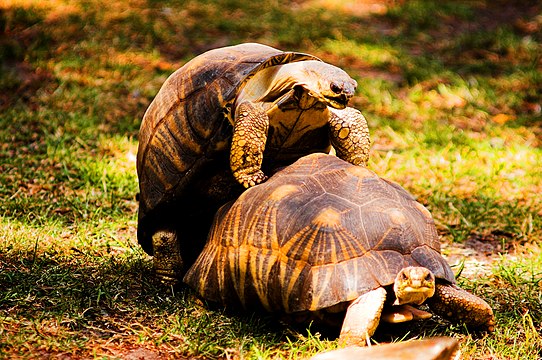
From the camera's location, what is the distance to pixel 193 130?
3490 mm

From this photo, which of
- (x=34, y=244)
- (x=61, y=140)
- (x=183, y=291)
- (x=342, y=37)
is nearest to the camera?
(x=183, y=291)

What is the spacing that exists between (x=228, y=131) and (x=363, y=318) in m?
1.13

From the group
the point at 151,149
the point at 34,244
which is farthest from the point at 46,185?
the point at 151,149

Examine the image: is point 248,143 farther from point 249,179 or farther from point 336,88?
point 336,88

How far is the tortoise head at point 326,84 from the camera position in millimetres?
3264

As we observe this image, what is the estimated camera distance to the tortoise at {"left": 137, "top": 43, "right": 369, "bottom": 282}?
3.31m

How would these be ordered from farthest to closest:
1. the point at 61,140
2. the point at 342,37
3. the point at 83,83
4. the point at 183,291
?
1. the point at 342,37
2. the point at 83,83
3. the point at 61,140
4. the point at 183,291

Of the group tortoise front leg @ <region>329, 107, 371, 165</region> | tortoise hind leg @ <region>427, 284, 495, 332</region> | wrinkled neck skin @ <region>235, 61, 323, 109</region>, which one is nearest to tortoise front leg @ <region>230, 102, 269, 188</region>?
wrinkled neck skin @ <region>235, 61, 323, 109</region>

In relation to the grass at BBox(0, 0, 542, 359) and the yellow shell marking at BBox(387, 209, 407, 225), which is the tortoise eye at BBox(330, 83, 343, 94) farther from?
the grass at BBox(0, 0, 542, 359)

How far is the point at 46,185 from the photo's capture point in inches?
202

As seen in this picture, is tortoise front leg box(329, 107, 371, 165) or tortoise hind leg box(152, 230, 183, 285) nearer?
tortoise front leg box(329, 107, 371, 165)

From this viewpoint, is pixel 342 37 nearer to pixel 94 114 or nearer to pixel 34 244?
pixel 94 114

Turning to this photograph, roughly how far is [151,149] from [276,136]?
63 centimetres

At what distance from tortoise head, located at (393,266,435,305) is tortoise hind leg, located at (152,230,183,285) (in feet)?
4.07
